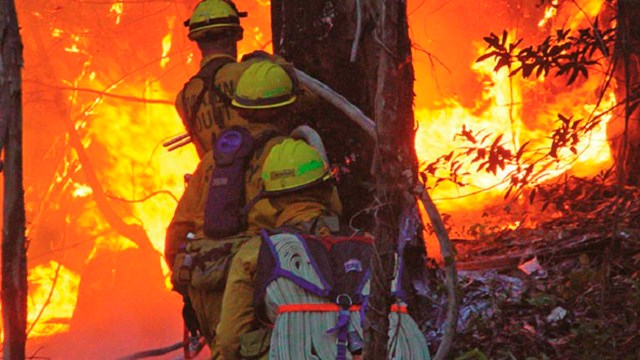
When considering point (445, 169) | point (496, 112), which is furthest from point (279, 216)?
point (496, 112)

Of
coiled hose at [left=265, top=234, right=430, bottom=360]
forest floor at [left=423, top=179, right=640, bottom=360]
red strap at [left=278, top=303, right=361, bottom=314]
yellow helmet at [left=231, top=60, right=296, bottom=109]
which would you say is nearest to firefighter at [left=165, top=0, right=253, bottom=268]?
yellow helmet at [left=231, top=60, right=296, bottom=109]

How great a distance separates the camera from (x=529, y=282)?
6477 mm

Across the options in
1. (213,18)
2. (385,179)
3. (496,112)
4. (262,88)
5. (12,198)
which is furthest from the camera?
(496,112)

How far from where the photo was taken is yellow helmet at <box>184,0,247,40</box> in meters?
5.75

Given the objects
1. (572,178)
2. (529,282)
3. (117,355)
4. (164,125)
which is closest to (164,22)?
(164,125)

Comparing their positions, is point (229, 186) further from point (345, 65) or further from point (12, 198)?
point (345, 65)

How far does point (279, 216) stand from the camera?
484 centimetres

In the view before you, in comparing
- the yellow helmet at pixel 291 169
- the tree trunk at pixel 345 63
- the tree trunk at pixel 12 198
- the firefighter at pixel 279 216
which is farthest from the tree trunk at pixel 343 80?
the tree trunk at pixel 12 198

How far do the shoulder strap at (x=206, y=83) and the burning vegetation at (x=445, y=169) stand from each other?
2.41 feet

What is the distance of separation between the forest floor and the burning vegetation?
13mm

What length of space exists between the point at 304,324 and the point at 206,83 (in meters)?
2.03

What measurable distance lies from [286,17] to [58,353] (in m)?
9.94

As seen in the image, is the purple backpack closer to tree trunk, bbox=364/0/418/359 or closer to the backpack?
the backpack

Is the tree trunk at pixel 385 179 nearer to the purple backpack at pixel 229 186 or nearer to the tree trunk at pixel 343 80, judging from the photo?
the purple backpack at pixel 229 186
